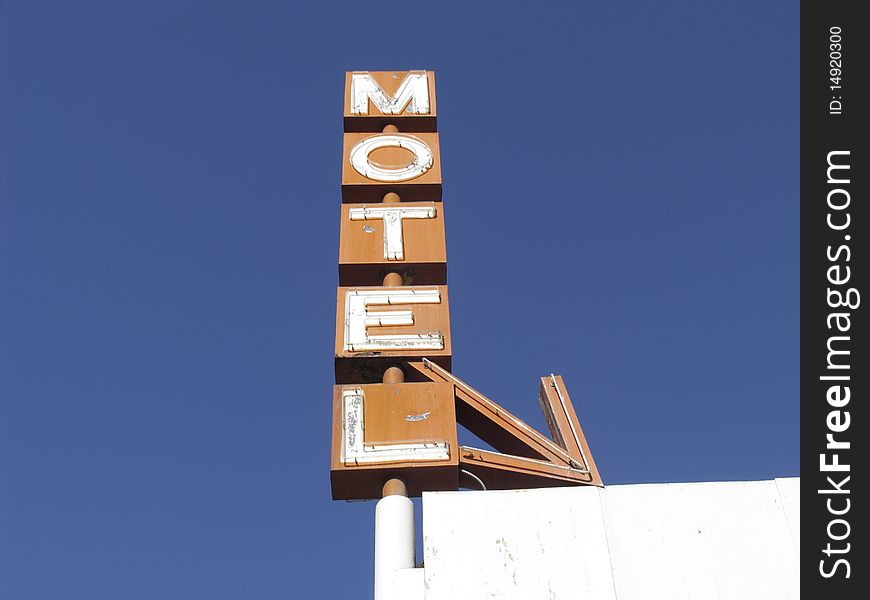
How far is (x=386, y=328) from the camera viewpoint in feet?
52.5

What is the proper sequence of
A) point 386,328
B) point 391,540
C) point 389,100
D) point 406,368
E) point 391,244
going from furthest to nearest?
point 389,100
point 391,244
point 386,328
point 406,368
point 391,540

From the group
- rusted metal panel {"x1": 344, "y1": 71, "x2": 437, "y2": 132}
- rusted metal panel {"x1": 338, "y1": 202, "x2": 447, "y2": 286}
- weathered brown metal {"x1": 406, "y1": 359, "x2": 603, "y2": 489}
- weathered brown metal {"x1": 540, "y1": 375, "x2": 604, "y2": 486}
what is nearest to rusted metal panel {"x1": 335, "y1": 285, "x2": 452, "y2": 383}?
weathered brown metal {"x1": 406, "y1": 359, "x2": 603, "y2": 489}

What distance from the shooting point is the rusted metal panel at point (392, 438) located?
13.8 metres

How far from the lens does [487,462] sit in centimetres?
1406

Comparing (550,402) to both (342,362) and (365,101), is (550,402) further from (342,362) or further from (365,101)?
(365,101)

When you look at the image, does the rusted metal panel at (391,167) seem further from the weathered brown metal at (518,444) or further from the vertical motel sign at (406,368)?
the weathered brown metal at (518,444)

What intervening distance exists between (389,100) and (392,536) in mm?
10494

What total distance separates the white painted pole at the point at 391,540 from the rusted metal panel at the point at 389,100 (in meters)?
8.86

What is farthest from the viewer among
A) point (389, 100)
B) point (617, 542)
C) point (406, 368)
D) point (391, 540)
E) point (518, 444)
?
point (389, 100)

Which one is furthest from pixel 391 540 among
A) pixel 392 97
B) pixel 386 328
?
pixel 392 97

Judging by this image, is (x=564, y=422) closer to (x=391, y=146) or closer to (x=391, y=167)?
(x=391, y=167)
